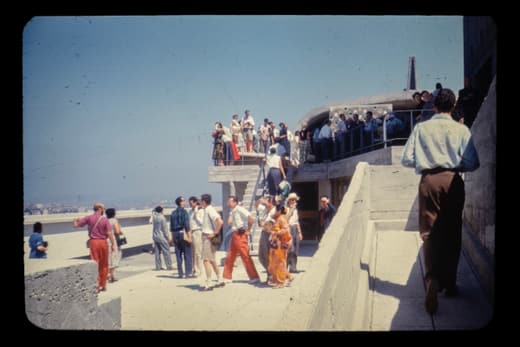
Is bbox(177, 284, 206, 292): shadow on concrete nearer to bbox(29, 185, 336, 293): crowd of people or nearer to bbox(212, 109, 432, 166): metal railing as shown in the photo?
bbox(29, 185, 336, 293): crowd of people

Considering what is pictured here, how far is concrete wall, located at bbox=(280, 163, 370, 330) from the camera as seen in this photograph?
8.53 feet

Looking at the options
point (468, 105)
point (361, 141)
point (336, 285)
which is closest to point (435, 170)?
point (336, 285)

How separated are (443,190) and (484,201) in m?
0.69

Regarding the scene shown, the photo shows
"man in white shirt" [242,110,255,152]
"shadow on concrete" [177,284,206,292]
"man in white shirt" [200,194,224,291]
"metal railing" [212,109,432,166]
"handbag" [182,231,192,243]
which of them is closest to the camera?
"man in white shirt" [200,194,224,291]

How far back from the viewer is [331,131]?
46.7 feet

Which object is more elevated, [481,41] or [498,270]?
[481,41]

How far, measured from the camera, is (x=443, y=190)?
3.33 m

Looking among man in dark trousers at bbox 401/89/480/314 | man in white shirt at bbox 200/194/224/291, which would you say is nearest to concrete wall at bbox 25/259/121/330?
man in dark trousers at bbox 401/89/480/314

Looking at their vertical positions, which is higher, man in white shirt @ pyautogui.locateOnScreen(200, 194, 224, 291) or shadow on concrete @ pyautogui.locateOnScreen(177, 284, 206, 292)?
man in white shirt @ pyautogui.locateOnScreen(200, 194, 224, 291)

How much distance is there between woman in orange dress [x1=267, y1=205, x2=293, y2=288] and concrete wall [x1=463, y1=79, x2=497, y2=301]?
3.57 metres

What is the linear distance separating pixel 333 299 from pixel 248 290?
465 cm
